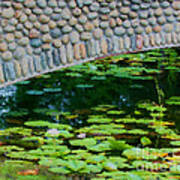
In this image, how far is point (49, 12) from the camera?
3.33m

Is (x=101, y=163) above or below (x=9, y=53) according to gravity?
below

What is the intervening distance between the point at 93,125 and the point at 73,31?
82cm

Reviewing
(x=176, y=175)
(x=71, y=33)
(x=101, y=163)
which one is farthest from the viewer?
(x=71, y=33)

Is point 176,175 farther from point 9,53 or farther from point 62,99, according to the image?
point 62,99

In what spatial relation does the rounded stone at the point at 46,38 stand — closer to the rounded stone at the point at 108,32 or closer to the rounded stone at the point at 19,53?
the rounded stone at the point at 19,53

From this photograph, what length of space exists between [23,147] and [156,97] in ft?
6.63

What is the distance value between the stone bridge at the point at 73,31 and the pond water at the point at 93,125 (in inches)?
22.5

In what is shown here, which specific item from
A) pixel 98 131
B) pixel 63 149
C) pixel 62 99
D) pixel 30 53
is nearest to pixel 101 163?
pixel 63 149

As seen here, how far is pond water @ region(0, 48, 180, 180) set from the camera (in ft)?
9.76

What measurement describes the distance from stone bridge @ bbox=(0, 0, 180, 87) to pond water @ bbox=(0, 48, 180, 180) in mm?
571

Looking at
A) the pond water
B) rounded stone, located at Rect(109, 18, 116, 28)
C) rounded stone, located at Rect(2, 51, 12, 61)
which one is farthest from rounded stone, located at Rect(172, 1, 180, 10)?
rounded stone, located at Rect(2, 51, 12, 61)

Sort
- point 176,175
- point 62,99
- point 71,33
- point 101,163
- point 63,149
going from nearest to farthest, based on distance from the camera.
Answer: point 176,175 → point 101,163 → point 63,149 → point 71,33 → point 62,99

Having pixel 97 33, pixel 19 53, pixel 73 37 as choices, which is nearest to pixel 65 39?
pixel 73 37

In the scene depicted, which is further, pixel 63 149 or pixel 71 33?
pixel 71 33
